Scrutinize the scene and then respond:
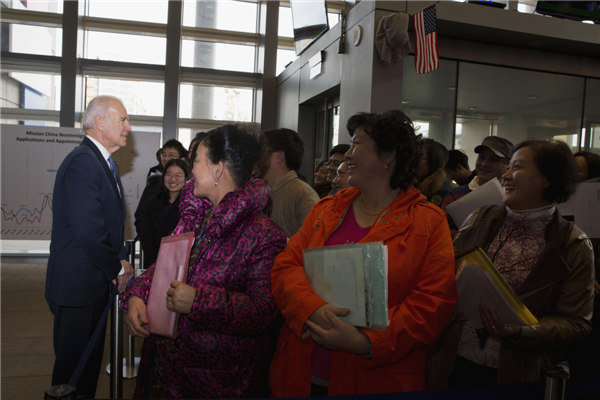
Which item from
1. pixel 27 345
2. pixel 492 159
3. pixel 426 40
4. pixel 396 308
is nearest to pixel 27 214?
pixel 27 345

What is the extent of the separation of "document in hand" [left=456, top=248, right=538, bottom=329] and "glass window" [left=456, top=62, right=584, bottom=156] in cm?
581

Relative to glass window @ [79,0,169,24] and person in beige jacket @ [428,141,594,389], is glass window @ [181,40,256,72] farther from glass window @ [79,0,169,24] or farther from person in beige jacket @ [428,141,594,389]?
person in beige jacket @ [428,141,594,389]

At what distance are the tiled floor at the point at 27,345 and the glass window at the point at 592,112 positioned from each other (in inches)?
313

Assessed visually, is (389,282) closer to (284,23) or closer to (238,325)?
(238,325)

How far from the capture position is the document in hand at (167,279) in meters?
1.55

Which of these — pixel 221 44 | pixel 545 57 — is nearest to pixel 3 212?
pixel 221 44

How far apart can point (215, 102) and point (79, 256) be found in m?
9.25

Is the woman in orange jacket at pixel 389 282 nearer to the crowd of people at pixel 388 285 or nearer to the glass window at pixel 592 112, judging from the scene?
the crowd of people at pixel 388 285

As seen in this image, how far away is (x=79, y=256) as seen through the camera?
2.54m

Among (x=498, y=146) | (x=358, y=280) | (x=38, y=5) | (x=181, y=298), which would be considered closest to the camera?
(x=358, y=280)

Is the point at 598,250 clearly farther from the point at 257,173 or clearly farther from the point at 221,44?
the point at 221,44

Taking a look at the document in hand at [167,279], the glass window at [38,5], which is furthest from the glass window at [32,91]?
the document in hand at [167,279]

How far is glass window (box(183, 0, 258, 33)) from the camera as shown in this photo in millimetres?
10852

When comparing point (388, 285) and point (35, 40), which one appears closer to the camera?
point (388, 285)
